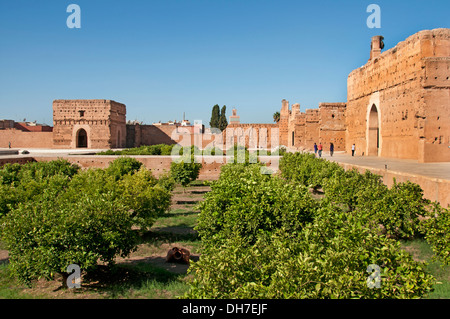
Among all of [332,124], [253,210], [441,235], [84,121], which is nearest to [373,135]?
[332,124]

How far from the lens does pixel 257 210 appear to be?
5469mm

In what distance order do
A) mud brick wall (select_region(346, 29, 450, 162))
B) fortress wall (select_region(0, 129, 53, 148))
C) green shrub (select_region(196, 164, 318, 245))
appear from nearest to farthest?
green shrub (select_region(196, 164, 318, 245)) < mud brick wall (select_region(346, 29, 450, 162)) < fortress wall (select_region(0, 129, 53, 148))

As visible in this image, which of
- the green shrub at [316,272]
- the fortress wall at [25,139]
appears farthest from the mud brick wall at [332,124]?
the fortress wall at [25,139]

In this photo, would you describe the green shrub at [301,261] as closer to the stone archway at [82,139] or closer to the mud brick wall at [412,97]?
the mud brick wall at [412,97]

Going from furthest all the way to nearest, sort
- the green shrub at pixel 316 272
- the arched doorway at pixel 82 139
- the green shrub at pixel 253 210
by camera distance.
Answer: the arched doorway at pixel 82 139 < the green shrub at pixel 253 210 < the green shrub at pixel 316 272

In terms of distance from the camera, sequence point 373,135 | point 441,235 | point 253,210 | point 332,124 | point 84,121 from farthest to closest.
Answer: point 84,121, point 332,124, point 373,135, point 441,235, point 253,210

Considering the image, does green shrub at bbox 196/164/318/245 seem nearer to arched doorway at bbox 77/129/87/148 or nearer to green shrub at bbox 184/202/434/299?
green shrub at bbox 184/202/434/299

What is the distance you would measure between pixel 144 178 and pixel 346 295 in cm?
884

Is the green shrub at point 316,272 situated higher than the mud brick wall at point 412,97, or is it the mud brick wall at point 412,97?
the mud brick wall at point 412,97

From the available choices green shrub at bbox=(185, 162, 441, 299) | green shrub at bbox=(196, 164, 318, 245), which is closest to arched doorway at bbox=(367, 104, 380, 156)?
green shrub at bbox=(196, 164, 318, 245)

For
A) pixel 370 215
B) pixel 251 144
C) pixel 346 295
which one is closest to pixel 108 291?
pixel 346 295

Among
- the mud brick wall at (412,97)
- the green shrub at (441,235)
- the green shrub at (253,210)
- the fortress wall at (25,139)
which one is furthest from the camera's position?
the fortress wall at (25,139)

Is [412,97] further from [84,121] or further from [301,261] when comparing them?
[84,121]

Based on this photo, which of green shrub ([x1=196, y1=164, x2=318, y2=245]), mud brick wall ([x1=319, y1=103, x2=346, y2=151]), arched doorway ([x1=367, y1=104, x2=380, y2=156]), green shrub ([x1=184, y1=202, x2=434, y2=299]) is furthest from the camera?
mud brick wall ([x1=319, y1=103, x2=346, y2=151])
